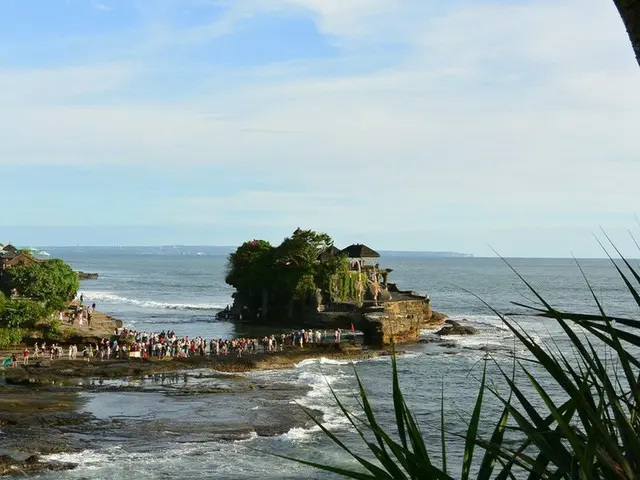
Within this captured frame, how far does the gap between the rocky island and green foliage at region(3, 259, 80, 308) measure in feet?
56.3

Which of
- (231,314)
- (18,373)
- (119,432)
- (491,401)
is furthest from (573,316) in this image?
(231,314)

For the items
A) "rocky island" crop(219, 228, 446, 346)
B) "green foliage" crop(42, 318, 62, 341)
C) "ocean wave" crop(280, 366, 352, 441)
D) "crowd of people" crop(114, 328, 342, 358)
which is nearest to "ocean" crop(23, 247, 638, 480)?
"ocean wave" crop(280, 366, 352, 441)

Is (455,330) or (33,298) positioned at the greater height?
(33,298)

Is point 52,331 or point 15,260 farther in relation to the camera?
point 15,260

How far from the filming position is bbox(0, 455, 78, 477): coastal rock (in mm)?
20625

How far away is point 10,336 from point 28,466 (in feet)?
82.2

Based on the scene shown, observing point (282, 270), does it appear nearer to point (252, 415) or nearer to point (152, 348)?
point (152, 348)

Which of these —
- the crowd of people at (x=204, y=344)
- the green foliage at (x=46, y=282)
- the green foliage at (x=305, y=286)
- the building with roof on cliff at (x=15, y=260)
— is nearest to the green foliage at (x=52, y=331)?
the green foliage at (x=46, y=282)

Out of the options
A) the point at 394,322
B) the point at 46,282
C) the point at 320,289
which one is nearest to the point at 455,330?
the point at 394,322

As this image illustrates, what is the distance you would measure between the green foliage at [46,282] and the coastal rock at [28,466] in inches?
1140

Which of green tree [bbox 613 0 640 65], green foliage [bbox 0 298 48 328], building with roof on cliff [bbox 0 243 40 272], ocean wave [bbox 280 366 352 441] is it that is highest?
green tree [bbox 613 0 640 65]

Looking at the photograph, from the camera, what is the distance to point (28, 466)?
68.9 ft

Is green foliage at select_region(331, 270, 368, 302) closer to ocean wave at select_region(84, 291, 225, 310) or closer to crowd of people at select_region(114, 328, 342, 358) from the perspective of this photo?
crowd of people at select_region(114, 328, 342, 358)

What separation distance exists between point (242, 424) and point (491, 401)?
457 inches
